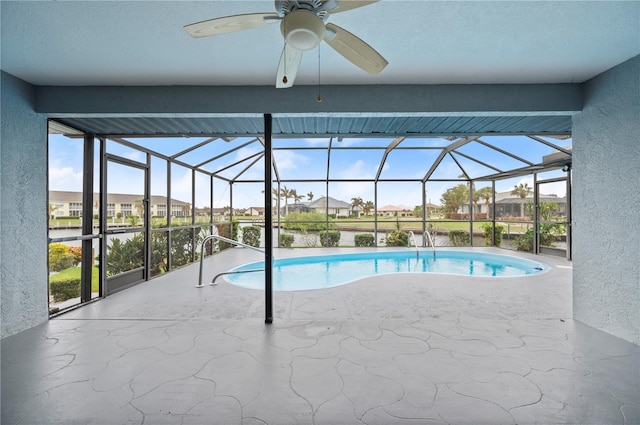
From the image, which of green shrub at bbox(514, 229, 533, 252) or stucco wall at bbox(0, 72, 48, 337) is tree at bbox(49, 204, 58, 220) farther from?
green shrub at bbox(514, 229, 533, 252)

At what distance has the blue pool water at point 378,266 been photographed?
6664mm

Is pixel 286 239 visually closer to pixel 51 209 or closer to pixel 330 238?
pixel 330 238

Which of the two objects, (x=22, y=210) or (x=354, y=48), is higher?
(x=354, y=48)

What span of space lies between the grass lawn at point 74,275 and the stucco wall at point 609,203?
650 centimetres

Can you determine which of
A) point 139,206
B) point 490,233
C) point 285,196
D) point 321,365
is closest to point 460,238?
point 490,233

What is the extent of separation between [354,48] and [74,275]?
4784 millimetres

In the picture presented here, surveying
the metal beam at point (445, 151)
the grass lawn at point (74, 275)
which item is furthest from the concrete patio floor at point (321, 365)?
the metal beam at point (445, 151)

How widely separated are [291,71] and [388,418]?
241 cm

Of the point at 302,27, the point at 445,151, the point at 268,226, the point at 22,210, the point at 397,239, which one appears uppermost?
the point at 445,151

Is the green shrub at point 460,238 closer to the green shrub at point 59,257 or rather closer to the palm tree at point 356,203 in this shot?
the palm tree at point 356,203

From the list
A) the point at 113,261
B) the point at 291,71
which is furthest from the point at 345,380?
the point at 113,261

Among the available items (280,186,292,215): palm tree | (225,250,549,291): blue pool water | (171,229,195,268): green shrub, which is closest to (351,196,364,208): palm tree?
(280,186,292,215): palm tree

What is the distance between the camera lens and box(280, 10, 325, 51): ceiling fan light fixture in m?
1.56

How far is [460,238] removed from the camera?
33.5 feet
